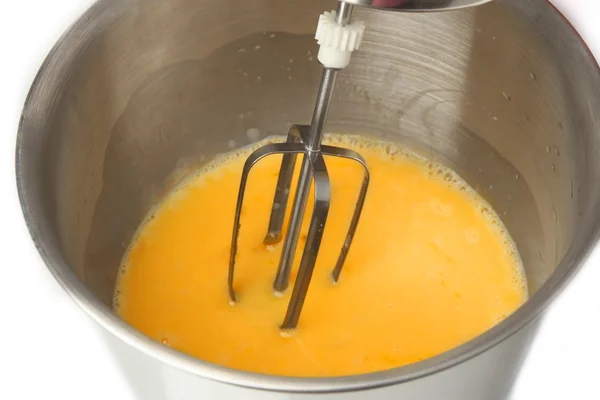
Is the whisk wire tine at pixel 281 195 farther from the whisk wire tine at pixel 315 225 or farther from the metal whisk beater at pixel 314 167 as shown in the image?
the whisk wire tine at pixel 315 225

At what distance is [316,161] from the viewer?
2.61ft

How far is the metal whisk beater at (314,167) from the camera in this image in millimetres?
690

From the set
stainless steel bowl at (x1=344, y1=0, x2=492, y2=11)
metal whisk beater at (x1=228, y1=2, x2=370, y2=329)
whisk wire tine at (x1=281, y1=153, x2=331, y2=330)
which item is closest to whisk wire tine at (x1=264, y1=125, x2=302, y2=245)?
metal whisk beater at (x1=228, y1=2, x2=370, y2=329)

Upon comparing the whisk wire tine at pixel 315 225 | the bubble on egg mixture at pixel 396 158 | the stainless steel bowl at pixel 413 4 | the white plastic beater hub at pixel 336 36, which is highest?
the bubble on egg mixture at pixel 396 158

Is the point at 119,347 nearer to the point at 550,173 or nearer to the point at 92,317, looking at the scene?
the point at 92,317

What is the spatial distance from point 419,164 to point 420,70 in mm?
149

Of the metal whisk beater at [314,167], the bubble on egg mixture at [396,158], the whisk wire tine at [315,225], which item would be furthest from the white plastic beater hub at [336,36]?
the bubble on egg mixture at [396,158]

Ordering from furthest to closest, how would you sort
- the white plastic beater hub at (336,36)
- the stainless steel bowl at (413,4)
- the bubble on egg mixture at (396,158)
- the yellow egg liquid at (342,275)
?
1. the bubble on egg mixture at (396,158)
2. the yellow egg liquid at (342,275)
3. the white plastic beater hub at (336,36)
4. the stainless steel bowl at (413,4)

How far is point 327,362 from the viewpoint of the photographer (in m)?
0.85

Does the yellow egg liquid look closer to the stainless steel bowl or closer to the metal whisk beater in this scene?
the metal whisk beater

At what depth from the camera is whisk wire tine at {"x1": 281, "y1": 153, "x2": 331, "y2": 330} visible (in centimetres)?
76

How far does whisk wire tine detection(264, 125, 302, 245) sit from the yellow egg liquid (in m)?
0.02

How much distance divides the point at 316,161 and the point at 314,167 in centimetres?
1

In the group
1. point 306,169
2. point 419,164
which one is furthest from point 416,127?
point 306,169
